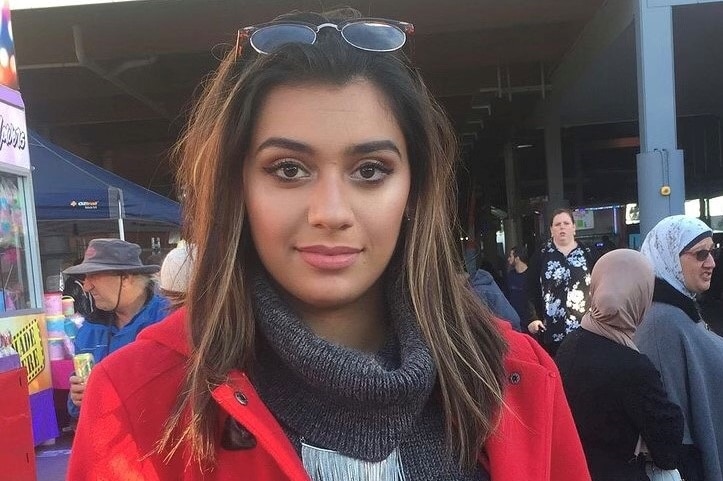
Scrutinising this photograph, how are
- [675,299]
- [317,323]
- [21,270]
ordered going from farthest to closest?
1. [21,270]
2. [675,299]
3. [317,323]

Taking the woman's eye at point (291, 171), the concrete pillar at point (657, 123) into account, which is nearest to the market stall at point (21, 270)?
the woman's eye at point (291, 171)

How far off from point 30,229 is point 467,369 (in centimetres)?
513

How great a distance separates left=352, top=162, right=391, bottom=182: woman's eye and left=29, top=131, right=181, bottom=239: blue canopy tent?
6.45 meters

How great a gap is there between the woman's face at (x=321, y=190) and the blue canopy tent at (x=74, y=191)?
6399 millimetres

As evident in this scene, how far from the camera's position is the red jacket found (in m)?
1.08

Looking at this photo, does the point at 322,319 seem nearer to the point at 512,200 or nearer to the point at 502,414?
the point at 502,414

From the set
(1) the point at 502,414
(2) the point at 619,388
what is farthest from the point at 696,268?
(1) the point at 502,414

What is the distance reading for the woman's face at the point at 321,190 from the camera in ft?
3.68

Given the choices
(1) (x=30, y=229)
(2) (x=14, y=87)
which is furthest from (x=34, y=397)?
(2) (x=14, y=87)

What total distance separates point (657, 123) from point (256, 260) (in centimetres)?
689

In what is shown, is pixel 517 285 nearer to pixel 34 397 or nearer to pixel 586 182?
pixel 34 397

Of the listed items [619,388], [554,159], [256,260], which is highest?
[554,159]

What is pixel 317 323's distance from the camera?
4.09 ft

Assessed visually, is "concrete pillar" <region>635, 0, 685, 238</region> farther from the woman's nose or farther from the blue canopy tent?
the woman's nose
